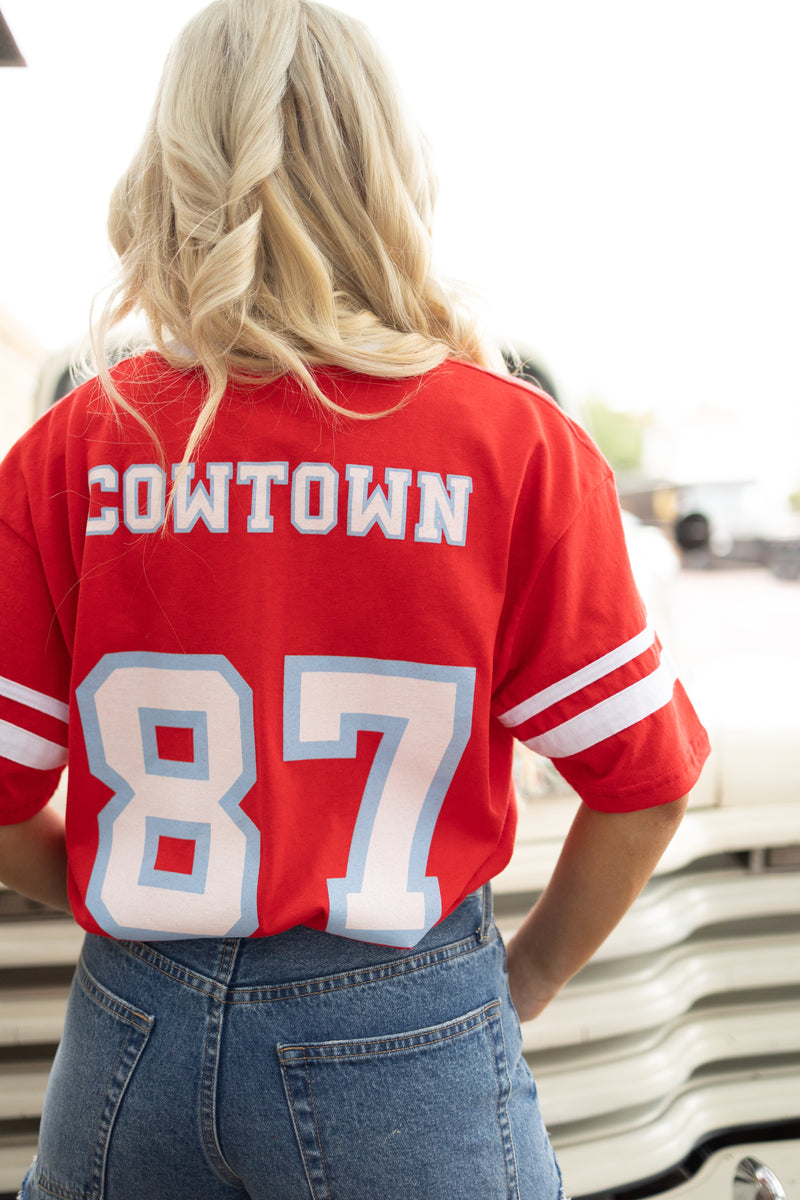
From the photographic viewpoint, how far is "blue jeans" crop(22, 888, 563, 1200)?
2.07ft

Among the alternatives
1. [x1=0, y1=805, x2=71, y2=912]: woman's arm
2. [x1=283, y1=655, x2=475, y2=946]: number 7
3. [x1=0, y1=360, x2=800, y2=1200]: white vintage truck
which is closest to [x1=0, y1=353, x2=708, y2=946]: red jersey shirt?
[x1=283, y1=655, x2=475, y2=946]: number 7

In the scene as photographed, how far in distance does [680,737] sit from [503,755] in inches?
5.3

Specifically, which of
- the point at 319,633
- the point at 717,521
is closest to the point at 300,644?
the point at 319,633

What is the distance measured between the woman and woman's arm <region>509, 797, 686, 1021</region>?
59mm

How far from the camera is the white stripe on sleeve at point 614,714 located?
67 centimetres

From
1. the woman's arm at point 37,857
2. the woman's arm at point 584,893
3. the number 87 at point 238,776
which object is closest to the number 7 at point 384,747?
the number 87 at point 238,776

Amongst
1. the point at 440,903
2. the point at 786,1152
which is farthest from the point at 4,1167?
the point at 786,1152

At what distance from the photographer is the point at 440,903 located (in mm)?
660

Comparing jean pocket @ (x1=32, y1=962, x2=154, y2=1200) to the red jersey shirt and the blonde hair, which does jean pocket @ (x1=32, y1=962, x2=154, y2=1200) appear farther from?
the blonde hair

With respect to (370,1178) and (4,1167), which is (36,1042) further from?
(370,1178)

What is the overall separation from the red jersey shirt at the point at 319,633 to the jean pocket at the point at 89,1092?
0.23 feet

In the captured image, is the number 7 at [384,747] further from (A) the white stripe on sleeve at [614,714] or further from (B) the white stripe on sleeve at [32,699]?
(B) the white stripe on sleeve at [32,699]

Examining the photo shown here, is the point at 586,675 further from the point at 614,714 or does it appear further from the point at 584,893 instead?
the point at 584,893

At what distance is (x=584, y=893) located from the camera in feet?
2.62
